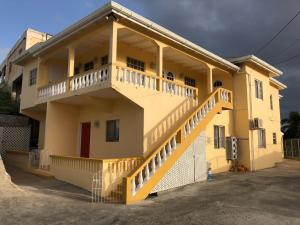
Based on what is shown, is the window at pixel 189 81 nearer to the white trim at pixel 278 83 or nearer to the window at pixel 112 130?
the window at pixel 112 130

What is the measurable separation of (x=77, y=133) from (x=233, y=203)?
30.8 feet

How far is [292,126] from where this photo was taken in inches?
1401

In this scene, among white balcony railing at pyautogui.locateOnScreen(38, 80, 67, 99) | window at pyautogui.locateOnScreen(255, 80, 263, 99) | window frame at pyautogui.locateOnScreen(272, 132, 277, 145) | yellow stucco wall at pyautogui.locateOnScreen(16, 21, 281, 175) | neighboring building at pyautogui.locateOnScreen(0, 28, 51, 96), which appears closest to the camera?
yellow stucco wall at pyautogui.locateOnScreen(16, 21, 281, 175)

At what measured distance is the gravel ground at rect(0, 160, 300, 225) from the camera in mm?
6805

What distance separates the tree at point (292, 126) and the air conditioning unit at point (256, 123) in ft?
69.9

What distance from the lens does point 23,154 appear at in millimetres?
15508

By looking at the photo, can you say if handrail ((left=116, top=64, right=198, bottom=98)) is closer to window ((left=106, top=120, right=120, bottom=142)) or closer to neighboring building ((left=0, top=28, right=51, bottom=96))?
window ((left=106, top=120, right=120, bottom=142))

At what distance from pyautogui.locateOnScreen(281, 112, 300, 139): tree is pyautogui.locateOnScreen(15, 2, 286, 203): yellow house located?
18669mm

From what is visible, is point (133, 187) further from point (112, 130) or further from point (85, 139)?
point (85, 139)

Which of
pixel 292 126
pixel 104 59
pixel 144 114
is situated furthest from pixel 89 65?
pixel 292 126

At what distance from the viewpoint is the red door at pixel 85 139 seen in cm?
1465

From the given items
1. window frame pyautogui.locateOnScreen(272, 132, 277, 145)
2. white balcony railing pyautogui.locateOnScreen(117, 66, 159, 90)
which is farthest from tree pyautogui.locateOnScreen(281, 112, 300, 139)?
white balcony railing pyautogui.locateOnScreen(117, 66, 159, 90)

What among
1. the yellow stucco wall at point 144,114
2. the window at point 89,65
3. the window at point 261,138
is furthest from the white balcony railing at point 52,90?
the window at point 261,138

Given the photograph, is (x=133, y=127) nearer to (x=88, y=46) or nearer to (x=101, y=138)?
(x=101, y=138)
